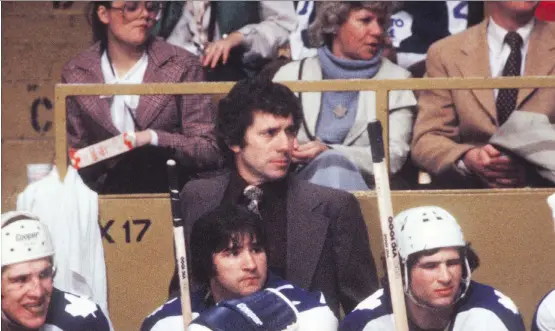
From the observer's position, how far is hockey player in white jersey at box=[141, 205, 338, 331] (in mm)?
4926

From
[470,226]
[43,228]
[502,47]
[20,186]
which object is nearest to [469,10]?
[502,47]

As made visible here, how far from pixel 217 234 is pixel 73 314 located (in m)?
0.60

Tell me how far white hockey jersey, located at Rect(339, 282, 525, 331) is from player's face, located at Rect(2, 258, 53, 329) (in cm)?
104

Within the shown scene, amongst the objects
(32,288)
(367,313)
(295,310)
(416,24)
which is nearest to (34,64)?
(416,24)

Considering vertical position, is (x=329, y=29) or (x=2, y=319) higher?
(x=329, y=29)

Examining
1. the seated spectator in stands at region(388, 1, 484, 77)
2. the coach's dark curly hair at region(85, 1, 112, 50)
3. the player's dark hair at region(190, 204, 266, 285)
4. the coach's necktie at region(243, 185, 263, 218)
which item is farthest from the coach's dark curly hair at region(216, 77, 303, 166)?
the seated spectator in stands at region(388, 1, 484, 77)

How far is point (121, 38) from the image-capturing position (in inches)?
255

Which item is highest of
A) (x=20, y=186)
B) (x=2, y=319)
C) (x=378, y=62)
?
(x=378, y=62)

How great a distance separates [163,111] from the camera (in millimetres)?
6324

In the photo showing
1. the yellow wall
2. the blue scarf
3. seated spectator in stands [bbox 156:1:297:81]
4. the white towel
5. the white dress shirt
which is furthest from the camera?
the yellow wall

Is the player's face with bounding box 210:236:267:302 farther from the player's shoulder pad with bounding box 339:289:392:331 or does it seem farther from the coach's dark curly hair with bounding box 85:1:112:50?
the coach's dark curly hair with bounding box 85:1:112:50

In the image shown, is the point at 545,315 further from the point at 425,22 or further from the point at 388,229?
the point at 425,22

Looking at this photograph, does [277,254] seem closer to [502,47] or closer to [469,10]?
[502,47]

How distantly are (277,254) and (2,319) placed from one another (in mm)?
998
